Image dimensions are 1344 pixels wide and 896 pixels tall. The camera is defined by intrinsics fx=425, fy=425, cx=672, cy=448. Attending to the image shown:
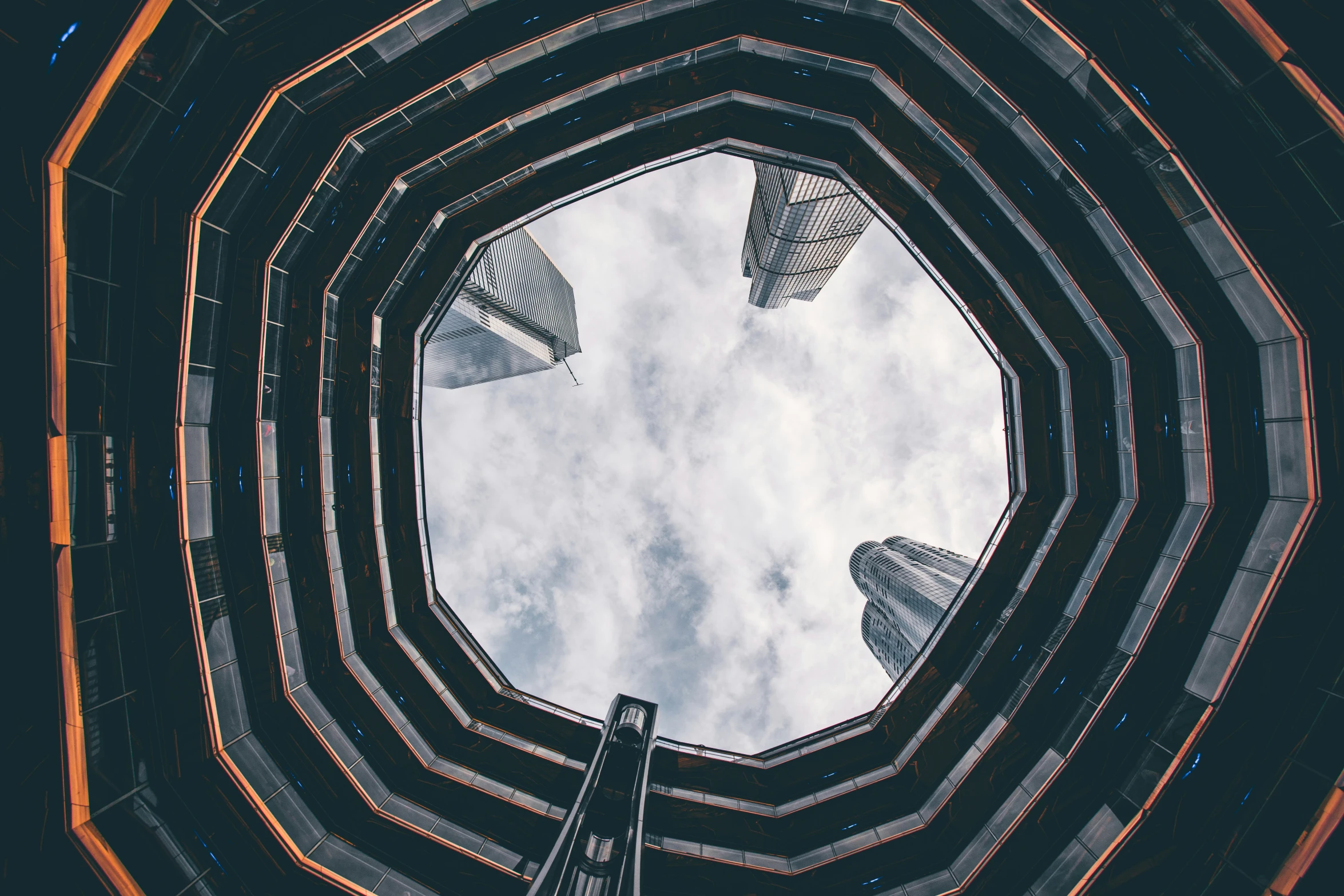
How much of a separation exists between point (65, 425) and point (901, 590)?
4831 inches

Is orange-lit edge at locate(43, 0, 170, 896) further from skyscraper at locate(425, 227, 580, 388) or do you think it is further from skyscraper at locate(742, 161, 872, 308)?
skyscraper at locate(742, 161, 872, 308)

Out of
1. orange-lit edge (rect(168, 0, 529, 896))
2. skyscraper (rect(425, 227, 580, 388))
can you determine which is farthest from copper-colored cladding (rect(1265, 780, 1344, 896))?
skyscraper (rect(425, 227, 580, 388))

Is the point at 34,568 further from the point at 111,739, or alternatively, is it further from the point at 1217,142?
the point at 1217,142

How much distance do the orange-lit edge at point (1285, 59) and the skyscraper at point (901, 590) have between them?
86.4m

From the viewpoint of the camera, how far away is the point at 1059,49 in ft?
38.1

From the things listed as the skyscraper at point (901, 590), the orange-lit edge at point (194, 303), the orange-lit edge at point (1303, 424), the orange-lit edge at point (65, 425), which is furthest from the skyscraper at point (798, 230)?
the skyscraper at point (901, 590)

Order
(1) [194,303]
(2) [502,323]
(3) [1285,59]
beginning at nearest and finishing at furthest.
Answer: (3) [1285,59], (1) [194,303], (2) [502,323]

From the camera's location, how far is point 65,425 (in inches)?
368

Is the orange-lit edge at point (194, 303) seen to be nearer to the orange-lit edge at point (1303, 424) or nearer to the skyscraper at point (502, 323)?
the orange-lit edge at point (1303, 424)

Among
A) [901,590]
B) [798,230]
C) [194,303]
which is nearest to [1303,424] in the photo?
[194,303]

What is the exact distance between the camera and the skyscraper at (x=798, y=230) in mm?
76938

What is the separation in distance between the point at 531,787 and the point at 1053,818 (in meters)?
19.1

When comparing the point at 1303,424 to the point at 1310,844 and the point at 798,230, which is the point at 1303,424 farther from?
the point at 798,230

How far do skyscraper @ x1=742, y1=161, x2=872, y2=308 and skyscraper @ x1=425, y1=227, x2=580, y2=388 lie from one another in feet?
147
